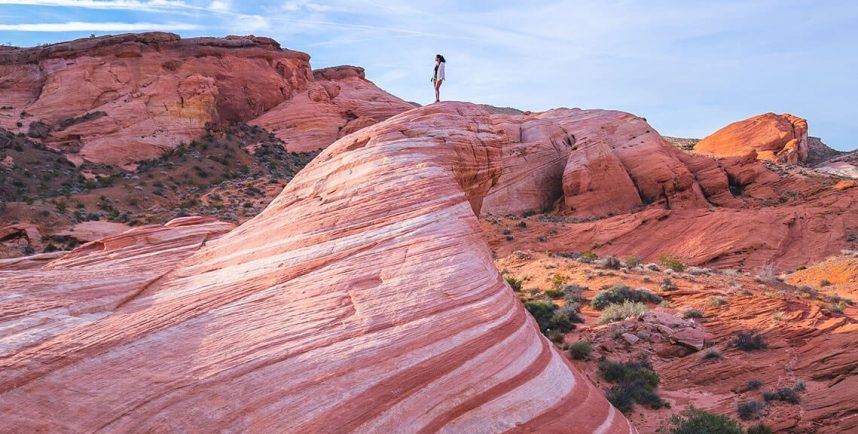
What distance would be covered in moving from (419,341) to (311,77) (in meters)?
50.4

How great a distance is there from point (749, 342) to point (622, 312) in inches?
113

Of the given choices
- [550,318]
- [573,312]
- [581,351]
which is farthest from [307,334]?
[573,312]

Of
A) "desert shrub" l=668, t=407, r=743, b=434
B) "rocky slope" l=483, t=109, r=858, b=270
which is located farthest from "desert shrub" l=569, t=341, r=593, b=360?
"rocky slope" l=483, t=109, r=858, b=270

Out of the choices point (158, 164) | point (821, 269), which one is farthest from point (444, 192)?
point (158, 164)

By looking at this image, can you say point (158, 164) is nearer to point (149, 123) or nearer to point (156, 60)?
point (149, 123)

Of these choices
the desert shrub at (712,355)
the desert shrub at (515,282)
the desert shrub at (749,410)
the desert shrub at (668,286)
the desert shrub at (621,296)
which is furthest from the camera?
the desert shrub at (515,282)

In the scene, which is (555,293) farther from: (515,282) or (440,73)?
(440,73)

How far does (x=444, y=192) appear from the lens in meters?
7.51

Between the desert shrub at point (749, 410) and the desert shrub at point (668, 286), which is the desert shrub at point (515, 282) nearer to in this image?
the desert shrub at point (668, 286)

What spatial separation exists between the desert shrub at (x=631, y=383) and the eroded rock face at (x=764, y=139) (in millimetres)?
48932

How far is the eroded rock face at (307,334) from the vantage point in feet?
14.1

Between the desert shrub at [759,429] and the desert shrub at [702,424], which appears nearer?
the desert shrub at [702,424]

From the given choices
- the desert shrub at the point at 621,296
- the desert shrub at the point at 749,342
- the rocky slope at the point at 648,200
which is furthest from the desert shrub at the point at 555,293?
the rocky slope at the point at 648,200

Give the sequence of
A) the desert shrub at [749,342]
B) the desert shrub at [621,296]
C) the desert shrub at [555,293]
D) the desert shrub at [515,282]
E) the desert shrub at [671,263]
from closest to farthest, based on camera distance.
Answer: the desert shrub at [749,342]
the desert shrub at [621,296]
the desert shrub at [555,293]
the desert shrub at [515,282]
the desert shrub at [671,263]
